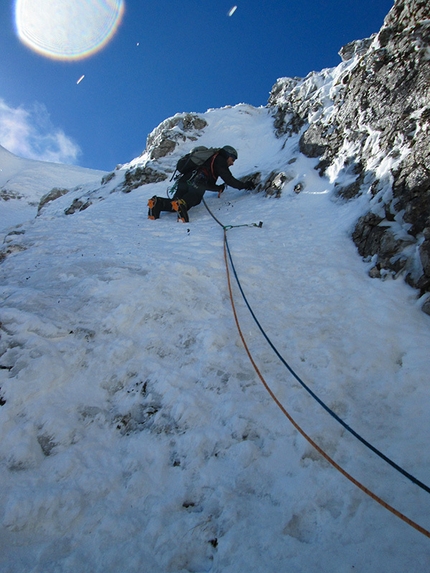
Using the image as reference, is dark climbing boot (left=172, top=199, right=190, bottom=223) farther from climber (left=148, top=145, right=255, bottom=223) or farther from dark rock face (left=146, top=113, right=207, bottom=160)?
dark rock face (left=146, top=113, right=207, bottom=160)

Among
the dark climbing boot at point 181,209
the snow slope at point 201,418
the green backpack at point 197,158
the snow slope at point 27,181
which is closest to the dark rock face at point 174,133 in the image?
the green backpack at point 197,158

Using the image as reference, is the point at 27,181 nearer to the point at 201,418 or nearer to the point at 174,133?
the point at 174,133

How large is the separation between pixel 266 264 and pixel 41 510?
4.78 m

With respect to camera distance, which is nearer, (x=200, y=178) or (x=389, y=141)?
(x=389, y=141)

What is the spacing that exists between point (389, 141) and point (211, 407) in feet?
23.5

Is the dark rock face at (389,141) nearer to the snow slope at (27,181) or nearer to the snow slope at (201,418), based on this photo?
the snow slope at (201,418)

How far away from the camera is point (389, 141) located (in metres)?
6.67

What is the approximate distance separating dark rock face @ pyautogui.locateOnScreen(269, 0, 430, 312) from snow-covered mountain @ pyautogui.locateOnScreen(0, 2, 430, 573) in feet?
0.44

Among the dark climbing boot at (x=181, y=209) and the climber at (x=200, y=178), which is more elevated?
the climber at (x=200, y=178)

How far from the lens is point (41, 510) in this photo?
196 cm

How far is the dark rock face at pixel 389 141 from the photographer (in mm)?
4855

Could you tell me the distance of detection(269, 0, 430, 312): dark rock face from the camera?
4855 millimetres

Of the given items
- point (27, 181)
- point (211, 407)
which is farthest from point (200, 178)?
point (27, 181)

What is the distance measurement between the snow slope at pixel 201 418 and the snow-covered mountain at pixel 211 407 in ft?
0.05
